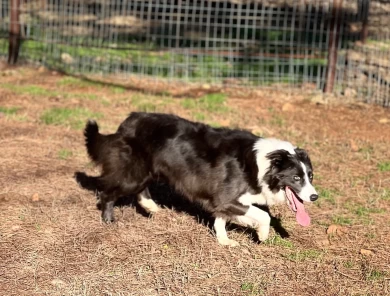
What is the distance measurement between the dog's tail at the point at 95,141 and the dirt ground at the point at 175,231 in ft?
1.76

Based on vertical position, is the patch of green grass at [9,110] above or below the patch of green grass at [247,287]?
above

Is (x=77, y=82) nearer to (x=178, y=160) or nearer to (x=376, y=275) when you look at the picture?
(x=178, y=160)

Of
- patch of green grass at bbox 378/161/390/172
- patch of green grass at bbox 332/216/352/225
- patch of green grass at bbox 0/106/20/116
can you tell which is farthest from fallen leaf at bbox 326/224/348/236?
patch of green grass at bbox 0/106/20/116

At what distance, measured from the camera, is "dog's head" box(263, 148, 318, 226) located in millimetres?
4605

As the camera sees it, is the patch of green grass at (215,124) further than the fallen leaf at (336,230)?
Yes

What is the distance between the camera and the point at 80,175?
650cm

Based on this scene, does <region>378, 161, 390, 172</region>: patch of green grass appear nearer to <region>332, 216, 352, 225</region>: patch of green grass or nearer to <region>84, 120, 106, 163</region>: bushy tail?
<region>332, 216, 352, 225</region>: patch of green grass

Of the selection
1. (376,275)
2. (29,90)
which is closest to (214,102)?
(29,90)

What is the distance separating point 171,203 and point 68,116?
3187mm

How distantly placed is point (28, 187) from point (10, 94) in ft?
13.6

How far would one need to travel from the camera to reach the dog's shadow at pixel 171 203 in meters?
5.34

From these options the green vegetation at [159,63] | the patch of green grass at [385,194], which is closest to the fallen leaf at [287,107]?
the green vegetation at [159,63]

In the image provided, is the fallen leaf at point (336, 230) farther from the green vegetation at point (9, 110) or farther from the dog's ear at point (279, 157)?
the green vegetation at point (9, 110)

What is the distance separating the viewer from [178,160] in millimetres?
5074
